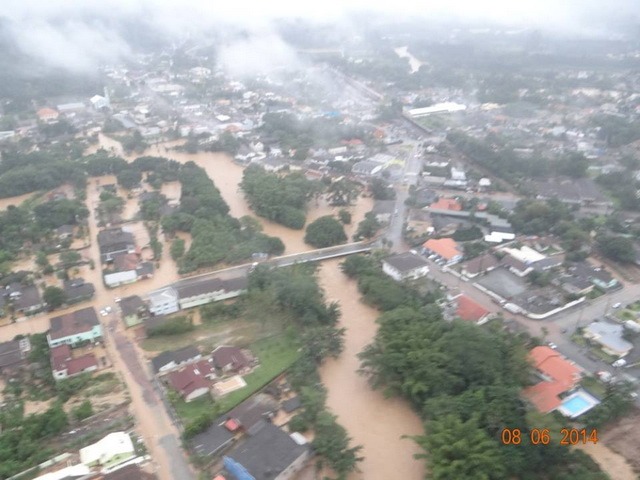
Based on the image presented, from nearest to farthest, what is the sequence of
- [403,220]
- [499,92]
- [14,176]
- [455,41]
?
[403,220] → [14,176] → [499,92] → [455,41]

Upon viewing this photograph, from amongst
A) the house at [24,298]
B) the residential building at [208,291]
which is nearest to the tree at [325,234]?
the residential building at [208,291]

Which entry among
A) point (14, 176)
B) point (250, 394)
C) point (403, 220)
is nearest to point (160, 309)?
point (250, 394)

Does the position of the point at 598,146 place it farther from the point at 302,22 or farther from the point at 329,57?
the point at 302,22

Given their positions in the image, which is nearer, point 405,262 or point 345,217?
point 405,262

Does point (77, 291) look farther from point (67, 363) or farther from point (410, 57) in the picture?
point (410, 57)

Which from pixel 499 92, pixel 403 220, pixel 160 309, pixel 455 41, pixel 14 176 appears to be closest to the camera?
pixel 160 309

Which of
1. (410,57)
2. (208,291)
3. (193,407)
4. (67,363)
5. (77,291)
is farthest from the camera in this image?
(410,57)

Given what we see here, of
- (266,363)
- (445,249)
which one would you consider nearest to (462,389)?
(266,363)
